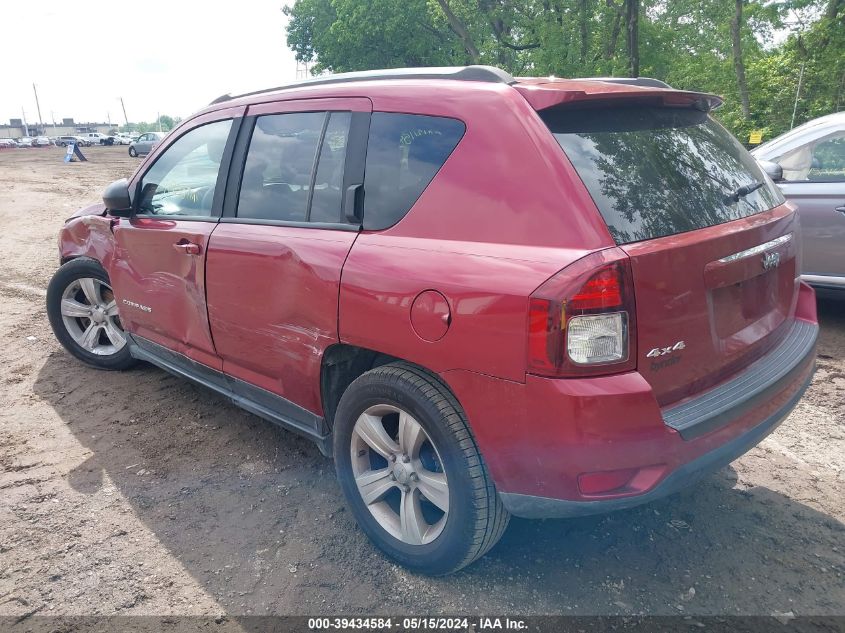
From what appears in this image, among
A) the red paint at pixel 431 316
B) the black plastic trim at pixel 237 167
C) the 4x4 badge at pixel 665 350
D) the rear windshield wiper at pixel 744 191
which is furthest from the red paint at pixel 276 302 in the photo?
the rear windshield wiper at pixel 744 191

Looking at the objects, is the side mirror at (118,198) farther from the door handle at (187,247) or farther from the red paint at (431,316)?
the red paint at (431,316)

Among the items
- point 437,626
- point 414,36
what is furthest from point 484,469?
point 414,36

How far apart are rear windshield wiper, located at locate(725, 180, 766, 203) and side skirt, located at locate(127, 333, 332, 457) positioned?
200cm

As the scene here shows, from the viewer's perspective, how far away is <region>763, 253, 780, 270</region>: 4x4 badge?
8.22 ft

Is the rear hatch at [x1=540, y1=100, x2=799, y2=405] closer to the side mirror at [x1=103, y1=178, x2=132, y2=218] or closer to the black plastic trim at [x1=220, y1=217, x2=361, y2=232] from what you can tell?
the black plastic trim at [x1=220, y1=217, x2=361, y2=232]

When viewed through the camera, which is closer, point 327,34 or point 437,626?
point 437,626

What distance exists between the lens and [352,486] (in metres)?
2.76

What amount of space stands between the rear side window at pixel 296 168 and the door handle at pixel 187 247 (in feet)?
1.08

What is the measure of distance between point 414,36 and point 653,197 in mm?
32338

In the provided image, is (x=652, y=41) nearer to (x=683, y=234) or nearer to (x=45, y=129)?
(x=683, y=234)

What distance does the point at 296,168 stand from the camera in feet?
9.79

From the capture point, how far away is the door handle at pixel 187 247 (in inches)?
131

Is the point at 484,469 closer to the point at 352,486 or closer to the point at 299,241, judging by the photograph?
the point at 352,486

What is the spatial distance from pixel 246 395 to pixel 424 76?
73.4 inches
